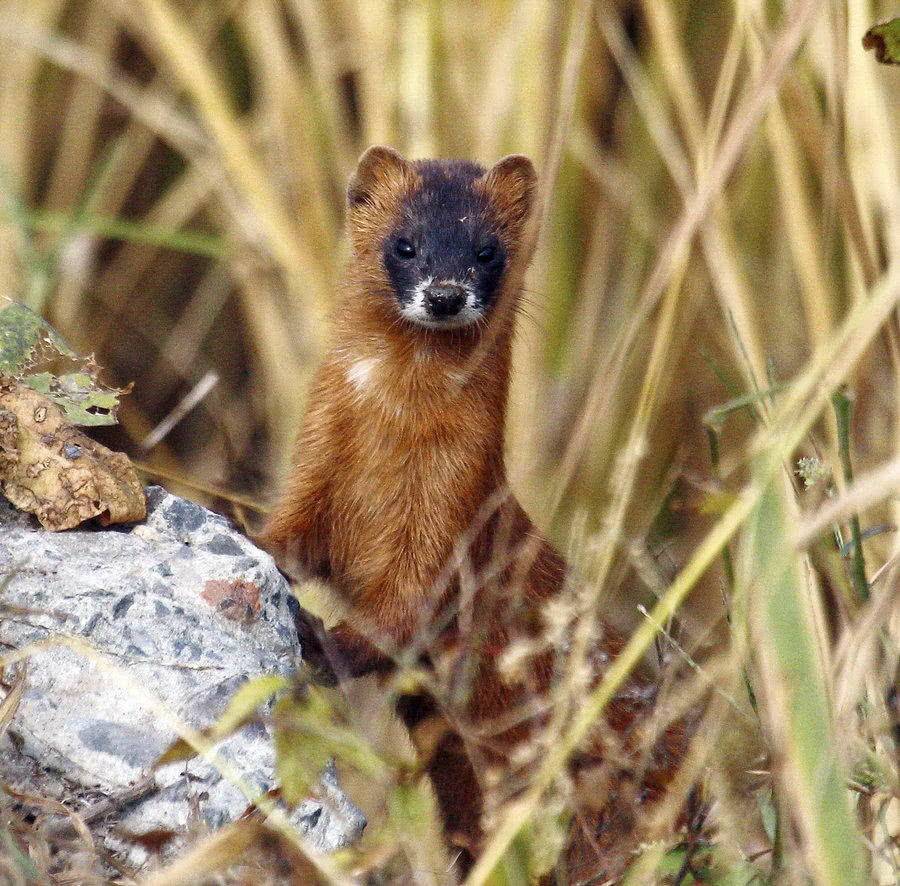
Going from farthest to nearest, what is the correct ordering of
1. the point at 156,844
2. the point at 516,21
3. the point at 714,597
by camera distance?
1. the point at 714,597
2. the point at 516,21
3. the point at 156,844

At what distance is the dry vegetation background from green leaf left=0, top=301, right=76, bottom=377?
28 cm

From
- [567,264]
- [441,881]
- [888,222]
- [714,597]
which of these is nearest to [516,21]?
[567,264]

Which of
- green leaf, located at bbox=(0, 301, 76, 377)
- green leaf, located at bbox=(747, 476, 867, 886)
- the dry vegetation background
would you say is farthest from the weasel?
green leaf, located at bbox=(747, 476, 867, 886)

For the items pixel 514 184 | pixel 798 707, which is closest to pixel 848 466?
pixel 798 707

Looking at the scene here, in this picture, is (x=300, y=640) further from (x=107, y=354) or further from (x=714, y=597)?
(x=107, y=354)

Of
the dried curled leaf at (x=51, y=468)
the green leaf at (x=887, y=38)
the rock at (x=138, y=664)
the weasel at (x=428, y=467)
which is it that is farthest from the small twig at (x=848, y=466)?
the dried curled leaf at (x=51, y=468)

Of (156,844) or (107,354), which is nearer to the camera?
(156,844)

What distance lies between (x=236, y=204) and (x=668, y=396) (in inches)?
69.8

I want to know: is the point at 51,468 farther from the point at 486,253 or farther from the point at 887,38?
the point at 887,38

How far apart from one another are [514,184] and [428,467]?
92 centimetres

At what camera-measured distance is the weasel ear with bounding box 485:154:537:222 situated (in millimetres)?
4137

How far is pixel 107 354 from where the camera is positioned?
6602 millimetres

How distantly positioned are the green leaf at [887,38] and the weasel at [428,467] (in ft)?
4.14

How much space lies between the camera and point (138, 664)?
105 inches
